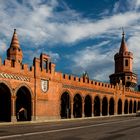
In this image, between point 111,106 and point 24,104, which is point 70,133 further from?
→ point 111,106

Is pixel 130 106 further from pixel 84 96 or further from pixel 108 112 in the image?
pixel 84 96

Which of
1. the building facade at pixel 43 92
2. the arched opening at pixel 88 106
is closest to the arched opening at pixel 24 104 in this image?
the building facade at pixel 43 92

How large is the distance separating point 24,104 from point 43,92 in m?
2.55

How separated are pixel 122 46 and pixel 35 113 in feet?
131

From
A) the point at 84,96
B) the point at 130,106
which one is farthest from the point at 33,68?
the point at 130,106

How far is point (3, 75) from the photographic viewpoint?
1222 inches

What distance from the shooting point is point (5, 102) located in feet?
108

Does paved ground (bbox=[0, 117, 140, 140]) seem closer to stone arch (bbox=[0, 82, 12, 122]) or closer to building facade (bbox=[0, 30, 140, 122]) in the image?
stone arch (bbox=[0, 82, 12, 122])

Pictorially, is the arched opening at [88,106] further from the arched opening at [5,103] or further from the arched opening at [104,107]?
the arched opening at [5,103]

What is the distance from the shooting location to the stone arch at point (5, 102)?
104 feet

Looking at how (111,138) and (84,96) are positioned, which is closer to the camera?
(111,138)

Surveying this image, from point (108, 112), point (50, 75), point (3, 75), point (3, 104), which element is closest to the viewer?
point (3, 75)

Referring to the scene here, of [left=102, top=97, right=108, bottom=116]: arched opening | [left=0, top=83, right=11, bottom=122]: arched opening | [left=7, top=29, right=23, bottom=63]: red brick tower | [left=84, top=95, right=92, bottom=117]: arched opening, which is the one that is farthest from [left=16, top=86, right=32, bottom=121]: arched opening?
[left=102, top=97, right=108, bottom=116]: arched opening

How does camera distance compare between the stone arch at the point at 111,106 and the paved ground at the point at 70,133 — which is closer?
the paved ground at the point at 70,133
